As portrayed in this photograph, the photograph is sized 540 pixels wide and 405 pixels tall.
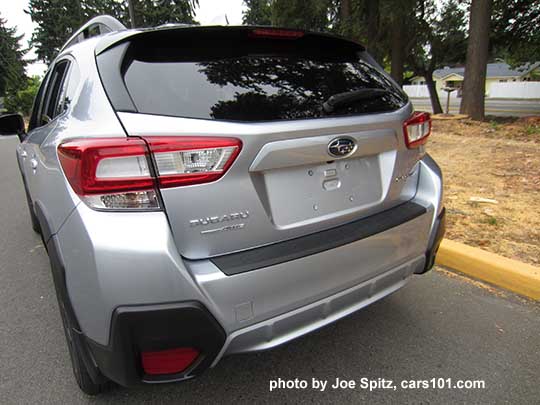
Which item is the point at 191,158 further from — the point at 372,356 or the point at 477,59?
the point at 477,59

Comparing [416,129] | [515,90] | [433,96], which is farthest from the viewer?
[515,90]

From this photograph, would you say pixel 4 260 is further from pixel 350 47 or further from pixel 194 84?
pixel 350 47

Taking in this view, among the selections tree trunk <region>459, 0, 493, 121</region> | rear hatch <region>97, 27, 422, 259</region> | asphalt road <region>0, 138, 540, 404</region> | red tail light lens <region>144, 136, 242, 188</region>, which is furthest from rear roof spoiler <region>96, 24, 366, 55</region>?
tree trunk <region>459, 0, 493, 121</region>

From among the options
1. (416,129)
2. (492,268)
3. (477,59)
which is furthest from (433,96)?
(416,129)

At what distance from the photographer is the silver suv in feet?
4.37

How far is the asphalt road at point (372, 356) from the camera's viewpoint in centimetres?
187

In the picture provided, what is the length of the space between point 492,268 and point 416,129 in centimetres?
145

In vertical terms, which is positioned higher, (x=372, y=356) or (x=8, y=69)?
(x=8, y=69)

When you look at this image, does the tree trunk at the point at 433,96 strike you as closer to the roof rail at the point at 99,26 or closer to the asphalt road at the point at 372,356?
the asphalt road at the point at 372,356

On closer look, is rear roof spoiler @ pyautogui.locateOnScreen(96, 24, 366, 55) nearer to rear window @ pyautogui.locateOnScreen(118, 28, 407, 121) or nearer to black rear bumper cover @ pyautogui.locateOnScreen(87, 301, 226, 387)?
rear window @ pyautogui.locateOnScreen(118, 28, 407, 121)

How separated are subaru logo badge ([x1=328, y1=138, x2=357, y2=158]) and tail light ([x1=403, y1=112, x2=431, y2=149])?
390mm

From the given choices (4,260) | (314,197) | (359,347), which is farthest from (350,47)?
(4,260)

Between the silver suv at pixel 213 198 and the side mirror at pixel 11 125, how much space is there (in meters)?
1.73

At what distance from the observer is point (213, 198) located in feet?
4.57
